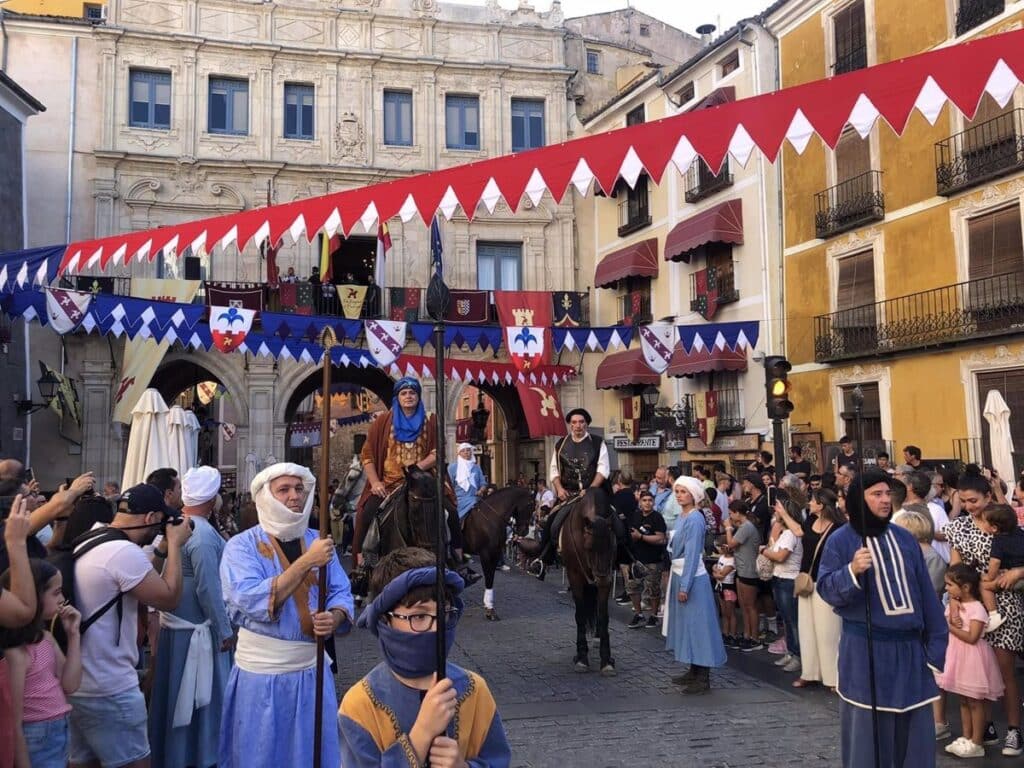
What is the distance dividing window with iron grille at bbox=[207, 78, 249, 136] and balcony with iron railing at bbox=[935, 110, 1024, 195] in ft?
60.8

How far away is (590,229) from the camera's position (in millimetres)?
27406

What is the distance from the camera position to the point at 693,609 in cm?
771

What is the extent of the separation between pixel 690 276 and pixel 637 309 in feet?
7.33

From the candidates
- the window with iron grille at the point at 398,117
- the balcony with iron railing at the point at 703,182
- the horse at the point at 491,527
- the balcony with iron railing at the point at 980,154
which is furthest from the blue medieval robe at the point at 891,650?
the window with iron grille at the point at 398,117

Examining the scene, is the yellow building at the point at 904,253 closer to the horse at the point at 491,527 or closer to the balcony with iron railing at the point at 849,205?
the balcony with iron railing at the point at 849,205

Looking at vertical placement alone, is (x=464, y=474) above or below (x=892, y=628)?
above

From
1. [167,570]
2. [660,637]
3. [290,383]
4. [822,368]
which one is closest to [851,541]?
[167,570]

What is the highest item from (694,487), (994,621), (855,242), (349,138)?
(349,138)

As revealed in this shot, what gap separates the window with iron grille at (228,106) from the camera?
81.6ft

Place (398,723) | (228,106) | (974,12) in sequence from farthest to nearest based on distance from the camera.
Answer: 1. (228,106)
2. (974,12)
3. (398,723)

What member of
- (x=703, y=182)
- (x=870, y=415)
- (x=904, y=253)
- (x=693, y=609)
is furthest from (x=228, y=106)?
(x=693, y=609)

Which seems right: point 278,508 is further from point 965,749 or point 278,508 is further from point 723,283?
point 723,283

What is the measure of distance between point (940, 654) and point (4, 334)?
20.0 m

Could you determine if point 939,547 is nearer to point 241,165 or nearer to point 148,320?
point 148,320
